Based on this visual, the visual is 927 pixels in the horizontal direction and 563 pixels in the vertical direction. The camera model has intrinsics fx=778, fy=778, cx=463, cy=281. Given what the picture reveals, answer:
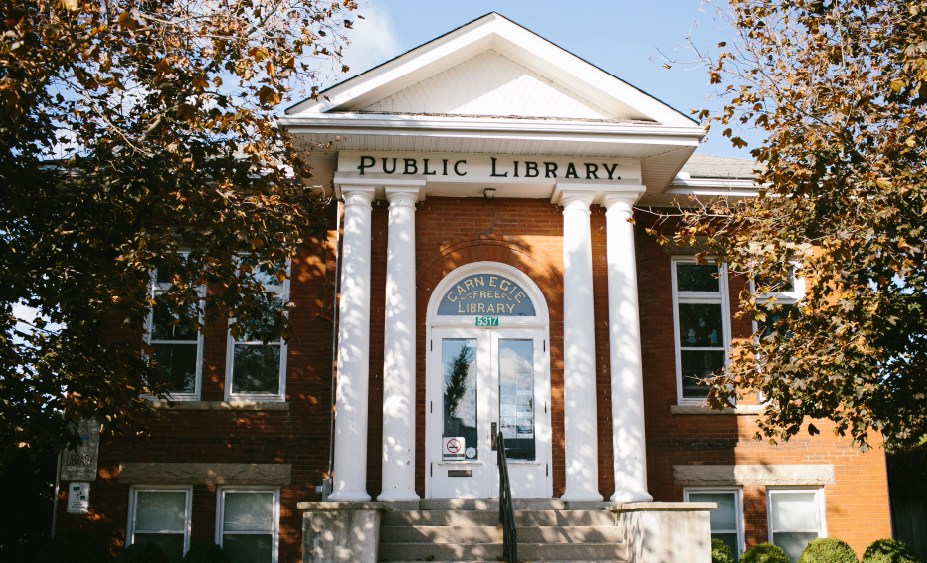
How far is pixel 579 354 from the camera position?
10578mm

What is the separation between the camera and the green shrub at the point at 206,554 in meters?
10.4

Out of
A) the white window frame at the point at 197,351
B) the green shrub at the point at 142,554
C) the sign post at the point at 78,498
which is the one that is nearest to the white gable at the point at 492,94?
the white window frame at the point at 197,351

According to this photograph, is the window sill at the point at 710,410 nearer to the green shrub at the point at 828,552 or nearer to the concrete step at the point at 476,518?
the green shrub at the point at 828,552

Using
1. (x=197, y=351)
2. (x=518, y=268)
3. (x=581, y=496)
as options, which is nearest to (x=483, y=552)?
(x=581, y=496)

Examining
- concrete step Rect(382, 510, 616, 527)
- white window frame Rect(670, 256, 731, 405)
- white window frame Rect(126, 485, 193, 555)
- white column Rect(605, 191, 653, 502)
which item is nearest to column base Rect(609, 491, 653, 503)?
white column Rect(605, 191, 653, 502)

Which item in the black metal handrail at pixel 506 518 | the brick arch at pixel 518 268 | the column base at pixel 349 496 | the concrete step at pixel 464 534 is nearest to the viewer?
the black metal handrail at pixel 506 518

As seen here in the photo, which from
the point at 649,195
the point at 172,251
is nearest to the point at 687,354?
→ the point at 649,195

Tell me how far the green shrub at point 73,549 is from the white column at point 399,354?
13.4ft

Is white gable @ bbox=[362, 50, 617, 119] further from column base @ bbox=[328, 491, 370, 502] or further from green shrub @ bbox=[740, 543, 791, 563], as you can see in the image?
green shrub @ bbox=[740, 543, 791, 563]

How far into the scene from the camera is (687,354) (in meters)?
12.2

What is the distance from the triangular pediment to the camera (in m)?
10.7

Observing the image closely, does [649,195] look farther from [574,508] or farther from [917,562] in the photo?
[917,562]

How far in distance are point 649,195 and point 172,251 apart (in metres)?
7.39

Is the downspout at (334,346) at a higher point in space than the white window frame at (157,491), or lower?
higher
